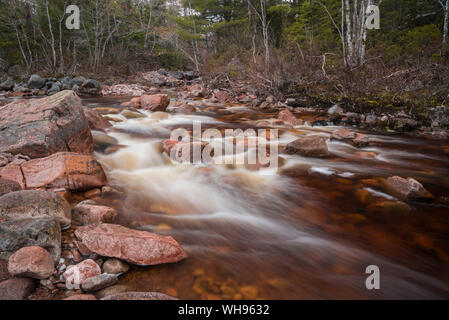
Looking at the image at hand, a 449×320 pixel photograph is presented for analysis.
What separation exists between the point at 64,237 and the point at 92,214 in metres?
0.33

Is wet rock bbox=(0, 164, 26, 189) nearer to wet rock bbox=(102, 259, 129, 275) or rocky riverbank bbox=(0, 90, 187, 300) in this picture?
rocky riverbank bbox=(0, 90, 187, 300)

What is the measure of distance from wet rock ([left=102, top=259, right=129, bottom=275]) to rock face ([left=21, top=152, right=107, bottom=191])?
4.81 ft

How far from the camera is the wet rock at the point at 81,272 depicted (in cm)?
167

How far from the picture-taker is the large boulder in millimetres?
1956

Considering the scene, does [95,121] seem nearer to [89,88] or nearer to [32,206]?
[32,206]

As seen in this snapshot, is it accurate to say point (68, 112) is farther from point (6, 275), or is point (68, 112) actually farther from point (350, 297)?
point (350, 297)

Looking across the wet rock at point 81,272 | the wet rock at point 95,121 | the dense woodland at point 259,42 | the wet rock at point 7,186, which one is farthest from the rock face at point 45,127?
the dense woodland at point 259,42

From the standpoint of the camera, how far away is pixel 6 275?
162 centimetres

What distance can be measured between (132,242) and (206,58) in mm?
21600

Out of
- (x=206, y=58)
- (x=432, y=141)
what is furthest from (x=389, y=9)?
(x=432, y=141)

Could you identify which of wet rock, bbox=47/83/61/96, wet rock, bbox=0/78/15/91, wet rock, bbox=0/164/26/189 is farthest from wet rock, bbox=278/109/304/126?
wet rock, bbox=0/78/15/91

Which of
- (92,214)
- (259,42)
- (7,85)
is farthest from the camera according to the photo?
(259,42)

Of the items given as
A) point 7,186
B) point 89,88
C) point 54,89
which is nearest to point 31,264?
point 7,186

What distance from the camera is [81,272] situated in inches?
67.4
